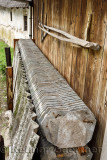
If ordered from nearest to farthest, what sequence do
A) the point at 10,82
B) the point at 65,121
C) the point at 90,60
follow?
the point at 65,121, the point at 90,60, the point at 10,82

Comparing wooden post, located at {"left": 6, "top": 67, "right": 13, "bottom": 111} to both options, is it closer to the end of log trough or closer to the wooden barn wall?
the wooden barn wall

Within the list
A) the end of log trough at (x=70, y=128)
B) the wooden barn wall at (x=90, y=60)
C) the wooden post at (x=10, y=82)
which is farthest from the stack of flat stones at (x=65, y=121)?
the wooden post at (x=10, y=82)

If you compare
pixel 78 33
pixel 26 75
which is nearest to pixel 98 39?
pixel 78 33

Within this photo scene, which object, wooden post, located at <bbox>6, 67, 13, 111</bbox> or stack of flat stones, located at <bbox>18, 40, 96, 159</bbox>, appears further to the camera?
wooden post, located at <bbox>6, 67, 13, 111</bbox>

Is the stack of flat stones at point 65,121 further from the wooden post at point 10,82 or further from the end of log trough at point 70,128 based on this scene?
the wooden post at point 10,82

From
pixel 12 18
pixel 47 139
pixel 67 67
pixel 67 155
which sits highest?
pixel 12 18

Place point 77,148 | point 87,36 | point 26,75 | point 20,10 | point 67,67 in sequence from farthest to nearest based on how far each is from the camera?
1. point 20,10
2. point 26,75
3. point 67,67
4. point 87,36
5. point 77,148

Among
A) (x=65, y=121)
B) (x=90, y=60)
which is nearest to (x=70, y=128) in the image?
(x=65, y=121)

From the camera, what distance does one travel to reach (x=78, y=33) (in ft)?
7.23

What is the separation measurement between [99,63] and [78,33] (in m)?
0.64

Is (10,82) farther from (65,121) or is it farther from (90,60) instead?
(65,121)

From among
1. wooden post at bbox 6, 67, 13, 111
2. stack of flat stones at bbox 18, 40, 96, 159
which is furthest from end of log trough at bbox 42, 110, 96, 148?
wooden post at bbox 6, 67, 13, 111

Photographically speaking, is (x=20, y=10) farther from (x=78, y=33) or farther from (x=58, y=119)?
(x=58, y=119)

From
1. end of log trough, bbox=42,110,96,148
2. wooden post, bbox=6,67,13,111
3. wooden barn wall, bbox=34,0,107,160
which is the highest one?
wooden barn wall, bbox=34,0,107,160
